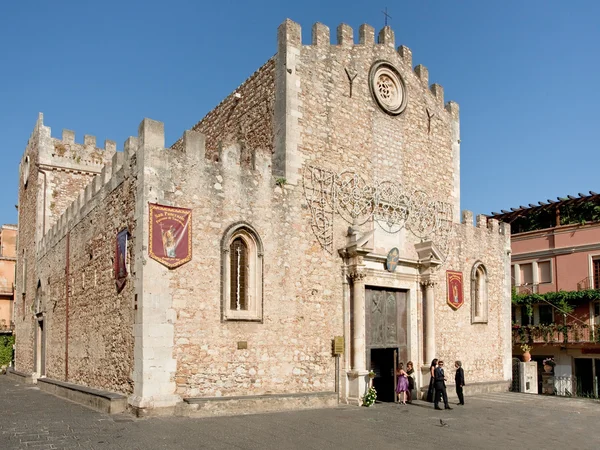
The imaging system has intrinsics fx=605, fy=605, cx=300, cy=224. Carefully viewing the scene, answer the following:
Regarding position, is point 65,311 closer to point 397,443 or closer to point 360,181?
point 360,181

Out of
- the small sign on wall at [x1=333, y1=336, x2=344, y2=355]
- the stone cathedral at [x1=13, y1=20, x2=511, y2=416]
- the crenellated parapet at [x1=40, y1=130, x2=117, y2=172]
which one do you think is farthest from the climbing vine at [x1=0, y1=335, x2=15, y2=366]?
the small sign on wall at [x1=333, y1=336, x2=344, y2=355]

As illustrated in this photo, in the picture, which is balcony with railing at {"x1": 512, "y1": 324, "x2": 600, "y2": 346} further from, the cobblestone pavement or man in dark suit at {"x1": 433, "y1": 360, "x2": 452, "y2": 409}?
man in dark suit at {"x1": 433, "y1": 360, "x2": 452, "y2": 409}

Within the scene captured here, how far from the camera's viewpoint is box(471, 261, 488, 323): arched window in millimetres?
20234

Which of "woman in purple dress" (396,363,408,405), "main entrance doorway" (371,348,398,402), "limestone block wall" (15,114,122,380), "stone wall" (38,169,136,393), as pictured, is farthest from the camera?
"limestone block wall" (15,114,122,380)

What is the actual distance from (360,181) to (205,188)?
514 cm

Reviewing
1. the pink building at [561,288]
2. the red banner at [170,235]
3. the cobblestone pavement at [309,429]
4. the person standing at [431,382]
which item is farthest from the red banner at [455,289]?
the pink building at [561,288]

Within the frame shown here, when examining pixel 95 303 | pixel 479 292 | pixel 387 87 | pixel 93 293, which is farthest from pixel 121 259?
pixel 479 292

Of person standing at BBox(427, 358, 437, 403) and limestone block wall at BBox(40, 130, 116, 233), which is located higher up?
limestone block wall at BBox(40, 130, 116, 233)

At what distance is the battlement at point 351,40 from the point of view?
1590 cm

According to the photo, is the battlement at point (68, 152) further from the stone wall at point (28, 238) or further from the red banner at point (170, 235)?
the red banner at point (170, 235)

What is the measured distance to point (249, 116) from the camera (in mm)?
16984

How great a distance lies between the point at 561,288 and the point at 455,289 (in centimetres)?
1568

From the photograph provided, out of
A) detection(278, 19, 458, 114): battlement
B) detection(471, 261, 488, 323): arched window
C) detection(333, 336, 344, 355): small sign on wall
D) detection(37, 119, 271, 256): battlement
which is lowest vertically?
detection(333, 336, 344, 355): small sign on wall

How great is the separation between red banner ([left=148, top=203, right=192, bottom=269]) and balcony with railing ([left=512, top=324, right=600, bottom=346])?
2407cm
